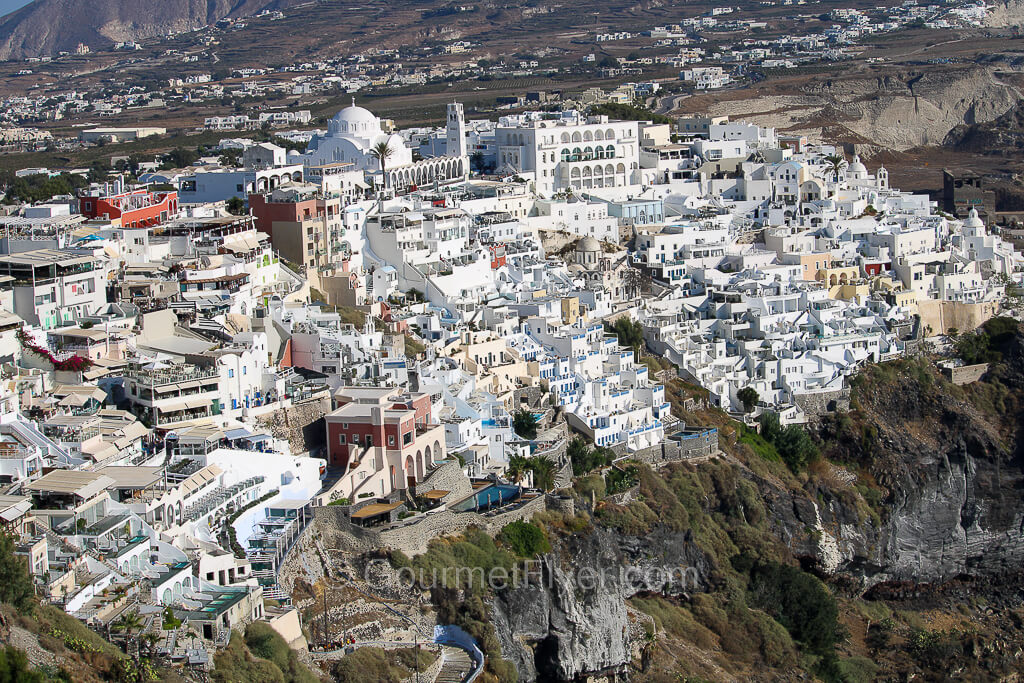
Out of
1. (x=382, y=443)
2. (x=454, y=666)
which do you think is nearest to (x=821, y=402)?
(x=382, y=443)

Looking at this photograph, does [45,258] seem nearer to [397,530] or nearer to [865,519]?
[397,530]

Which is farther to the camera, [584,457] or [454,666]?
[584,457]

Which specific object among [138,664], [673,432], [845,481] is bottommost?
[845,481]

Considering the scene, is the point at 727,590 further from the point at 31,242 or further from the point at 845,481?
the point at 31,242

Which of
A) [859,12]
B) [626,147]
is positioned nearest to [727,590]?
[626,147]

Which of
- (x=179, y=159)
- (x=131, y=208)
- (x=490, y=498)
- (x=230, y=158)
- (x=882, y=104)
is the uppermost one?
(x=131, y=208)

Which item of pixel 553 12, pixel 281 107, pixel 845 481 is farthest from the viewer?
pixel 553 12

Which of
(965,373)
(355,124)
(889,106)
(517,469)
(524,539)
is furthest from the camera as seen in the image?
(889,106)
